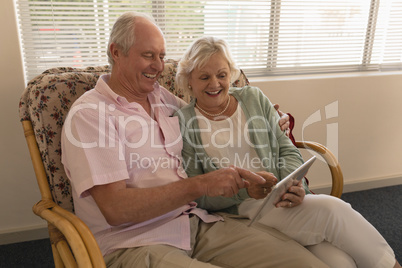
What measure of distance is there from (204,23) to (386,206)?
185 centimetres

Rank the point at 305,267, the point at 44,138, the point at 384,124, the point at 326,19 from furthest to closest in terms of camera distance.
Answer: the point at 384,124
the point at 326,19
the point at 44,138
the point at 305,267

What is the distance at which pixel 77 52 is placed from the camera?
85.7 inches

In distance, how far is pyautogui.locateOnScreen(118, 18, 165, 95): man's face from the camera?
1392mm

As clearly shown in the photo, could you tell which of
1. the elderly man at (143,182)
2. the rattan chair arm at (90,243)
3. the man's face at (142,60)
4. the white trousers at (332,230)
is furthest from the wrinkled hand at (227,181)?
the man's face at (142,60)

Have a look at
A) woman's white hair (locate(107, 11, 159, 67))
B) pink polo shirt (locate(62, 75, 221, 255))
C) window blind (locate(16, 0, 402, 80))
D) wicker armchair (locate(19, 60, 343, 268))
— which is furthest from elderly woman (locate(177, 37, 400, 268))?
window blind (locate(16, 0, 402, 80))

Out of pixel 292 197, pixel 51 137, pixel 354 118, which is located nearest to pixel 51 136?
pixel 51 137

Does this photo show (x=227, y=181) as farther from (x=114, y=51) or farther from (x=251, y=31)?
(x=251, y=31)

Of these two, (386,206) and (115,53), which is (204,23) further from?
(386,206)

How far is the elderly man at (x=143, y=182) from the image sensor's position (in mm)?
1168

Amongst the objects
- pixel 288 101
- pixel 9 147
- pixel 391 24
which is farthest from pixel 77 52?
pixel 391 24

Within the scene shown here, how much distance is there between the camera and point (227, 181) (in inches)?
46.7

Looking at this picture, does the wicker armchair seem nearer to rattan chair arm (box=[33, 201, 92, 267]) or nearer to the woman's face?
rattan chair arm (box=[33, 201, 92, 267])

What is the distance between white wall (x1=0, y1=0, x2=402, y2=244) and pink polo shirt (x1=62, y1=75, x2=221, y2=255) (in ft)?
2.74

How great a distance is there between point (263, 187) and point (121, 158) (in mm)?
518
